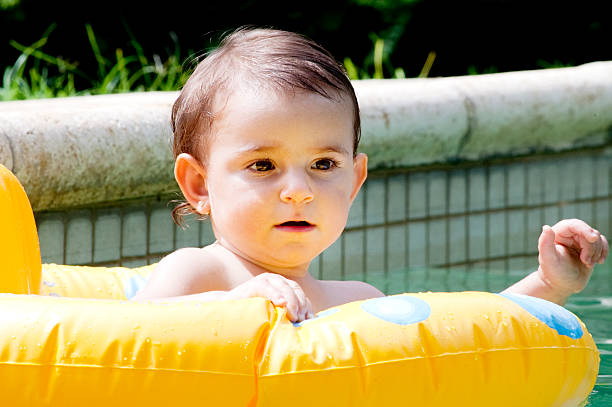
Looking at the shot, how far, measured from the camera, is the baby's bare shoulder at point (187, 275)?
2.51 metres

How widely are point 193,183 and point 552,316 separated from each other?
97 centimetres

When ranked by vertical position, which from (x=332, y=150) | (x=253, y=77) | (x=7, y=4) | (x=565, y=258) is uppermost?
(x=7, y=4)

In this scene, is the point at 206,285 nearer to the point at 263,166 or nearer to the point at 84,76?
the point at 263,166

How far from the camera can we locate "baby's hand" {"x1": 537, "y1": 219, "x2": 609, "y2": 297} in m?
2.79

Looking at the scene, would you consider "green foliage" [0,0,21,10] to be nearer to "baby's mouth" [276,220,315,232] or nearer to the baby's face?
the baby's face

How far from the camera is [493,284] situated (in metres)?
4.75

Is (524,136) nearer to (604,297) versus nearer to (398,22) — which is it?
(604,297)

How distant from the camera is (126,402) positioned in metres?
1.97

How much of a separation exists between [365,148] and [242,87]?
6.58 feet

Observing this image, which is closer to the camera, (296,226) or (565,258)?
(296,226)

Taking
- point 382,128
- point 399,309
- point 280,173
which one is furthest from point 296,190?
point 382,128

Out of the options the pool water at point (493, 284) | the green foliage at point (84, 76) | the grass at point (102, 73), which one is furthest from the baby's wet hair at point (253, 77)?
the grass at point (102, 73)

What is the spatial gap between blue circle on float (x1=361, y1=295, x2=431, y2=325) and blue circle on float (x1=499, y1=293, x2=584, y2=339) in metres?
0.27

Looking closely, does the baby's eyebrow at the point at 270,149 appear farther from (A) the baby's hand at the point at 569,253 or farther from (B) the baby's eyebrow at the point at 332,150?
(A) the baby's hand at the point at 569,253
